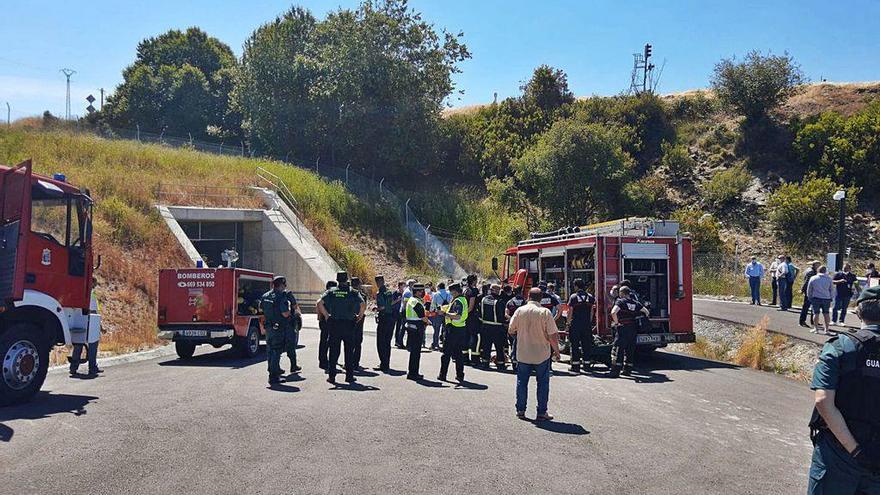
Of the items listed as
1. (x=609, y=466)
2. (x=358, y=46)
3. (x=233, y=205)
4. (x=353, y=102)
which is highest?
(x=358, y=46)

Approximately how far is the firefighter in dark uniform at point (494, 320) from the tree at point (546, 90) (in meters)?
40.4

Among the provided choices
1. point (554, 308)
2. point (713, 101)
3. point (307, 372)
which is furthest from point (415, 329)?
point (713, 101)

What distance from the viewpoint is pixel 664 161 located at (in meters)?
44.4

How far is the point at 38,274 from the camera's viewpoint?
990cm

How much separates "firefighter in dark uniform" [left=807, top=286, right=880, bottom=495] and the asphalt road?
209 cm

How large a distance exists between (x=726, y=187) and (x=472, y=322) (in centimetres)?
3075

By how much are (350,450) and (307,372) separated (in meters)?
5.96

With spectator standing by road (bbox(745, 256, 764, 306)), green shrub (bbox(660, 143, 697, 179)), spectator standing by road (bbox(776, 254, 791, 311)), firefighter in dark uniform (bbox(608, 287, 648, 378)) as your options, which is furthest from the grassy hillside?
green shrub (bbox(660, 143, 697, 179))

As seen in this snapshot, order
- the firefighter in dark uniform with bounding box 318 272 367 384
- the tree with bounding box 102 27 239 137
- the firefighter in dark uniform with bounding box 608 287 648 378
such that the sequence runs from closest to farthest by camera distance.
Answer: the firefighter in dark uniform with bounding box 318 272 367 384 < the firefighter in dark uniform with bounding box 608 287 648 378 < the tree with bounding box 102 27 239 137

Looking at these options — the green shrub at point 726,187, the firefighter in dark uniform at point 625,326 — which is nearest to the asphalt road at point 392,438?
the firefighter in dark uniform at point 625,326

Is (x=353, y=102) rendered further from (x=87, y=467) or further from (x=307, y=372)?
(x=87, y=467)

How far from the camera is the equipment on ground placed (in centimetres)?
1468

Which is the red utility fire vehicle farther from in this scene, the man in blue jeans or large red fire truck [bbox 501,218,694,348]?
the man in blue jeans

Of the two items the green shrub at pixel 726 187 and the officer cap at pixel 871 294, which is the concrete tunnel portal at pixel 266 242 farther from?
the officer cap at pixel 871 294
